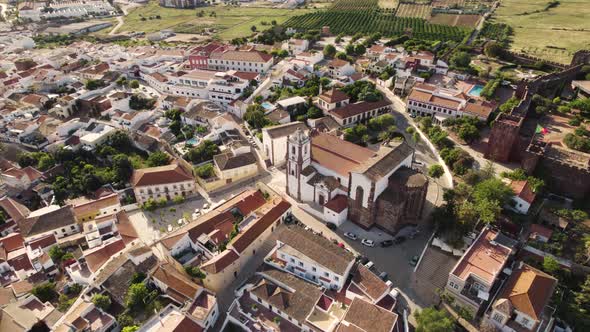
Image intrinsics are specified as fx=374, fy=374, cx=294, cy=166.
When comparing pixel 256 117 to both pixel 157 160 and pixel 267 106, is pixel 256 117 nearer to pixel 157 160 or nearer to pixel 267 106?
pixel 267 106

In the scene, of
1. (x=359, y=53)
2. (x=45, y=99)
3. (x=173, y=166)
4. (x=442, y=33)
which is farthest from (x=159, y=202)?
(x=442, y=33)

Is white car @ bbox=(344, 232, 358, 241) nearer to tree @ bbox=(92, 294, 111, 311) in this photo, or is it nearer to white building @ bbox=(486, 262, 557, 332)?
white building @ bbox=(486, 262, 557, 332)

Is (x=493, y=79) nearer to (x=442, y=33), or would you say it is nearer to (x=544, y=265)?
(x=442, y=33)

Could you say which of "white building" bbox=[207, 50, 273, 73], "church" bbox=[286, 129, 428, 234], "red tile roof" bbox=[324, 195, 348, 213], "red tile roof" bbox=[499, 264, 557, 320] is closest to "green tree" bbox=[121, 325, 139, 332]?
"church" bbox=[286, 129, 428, 234]

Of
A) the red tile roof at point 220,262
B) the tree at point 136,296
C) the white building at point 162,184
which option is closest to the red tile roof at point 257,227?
the red tile roof at point 220,262

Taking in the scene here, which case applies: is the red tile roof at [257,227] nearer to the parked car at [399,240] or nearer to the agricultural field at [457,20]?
the parked car at [399,240]

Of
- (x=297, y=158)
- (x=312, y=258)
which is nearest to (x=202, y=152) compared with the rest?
(x=297, y=158)

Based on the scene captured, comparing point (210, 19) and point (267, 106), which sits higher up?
point (210, 19)
